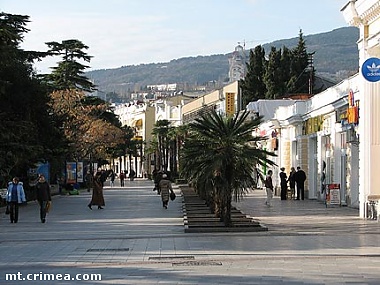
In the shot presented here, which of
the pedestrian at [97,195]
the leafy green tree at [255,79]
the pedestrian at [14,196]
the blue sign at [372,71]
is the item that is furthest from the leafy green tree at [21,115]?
the leafy green tree at [255,79]

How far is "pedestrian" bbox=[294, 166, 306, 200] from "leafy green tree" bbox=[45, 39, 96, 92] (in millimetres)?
34556

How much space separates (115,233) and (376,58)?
917 centimetres

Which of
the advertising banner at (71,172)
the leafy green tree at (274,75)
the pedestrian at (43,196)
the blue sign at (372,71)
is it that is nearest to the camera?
the blue sign at (372,71)

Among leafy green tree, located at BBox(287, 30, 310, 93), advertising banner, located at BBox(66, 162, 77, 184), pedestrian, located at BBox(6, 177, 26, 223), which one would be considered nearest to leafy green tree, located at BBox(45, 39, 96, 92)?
advertising banner, located at BBox(66, 162, 77, 184)

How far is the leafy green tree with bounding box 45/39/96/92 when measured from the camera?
2940 inches

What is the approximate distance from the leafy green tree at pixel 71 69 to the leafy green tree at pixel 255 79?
19857 mm

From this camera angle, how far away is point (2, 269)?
1500 cm

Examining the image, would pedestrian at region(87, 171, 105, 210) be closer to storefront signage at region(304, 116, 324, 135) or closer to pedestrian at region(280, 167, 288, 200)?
pedestrian at region(280, 167, 288, 200)

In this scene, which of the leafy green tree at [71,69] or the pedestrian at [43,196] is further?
the leafy green tree at [71,69]

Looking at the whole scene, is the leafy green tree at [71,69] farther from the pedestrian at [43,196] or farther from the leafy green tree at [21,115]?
the pedestrian at [43,196]

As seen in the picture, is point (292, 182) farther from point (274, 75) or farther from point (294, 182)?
point (274, 75)

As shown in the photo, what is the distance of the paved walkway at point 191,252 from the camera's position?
13320 mm

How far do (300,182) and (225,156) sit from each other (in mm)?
21800

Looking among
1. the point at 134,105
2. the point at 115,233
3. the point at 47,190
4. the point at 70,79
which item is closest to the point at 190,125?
the point at 115,233
